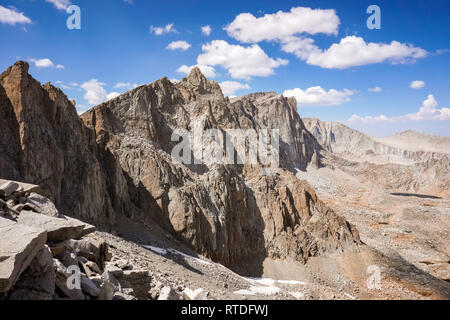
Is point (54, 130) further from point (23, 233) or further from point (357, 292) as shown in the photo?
point (357, 292)

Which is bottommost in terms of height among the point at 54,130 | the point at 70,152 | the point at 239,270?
the point at 239,270

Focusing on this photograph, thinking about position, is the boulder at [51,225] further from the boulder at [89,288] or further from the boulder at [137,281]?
the boulder at [137,281]

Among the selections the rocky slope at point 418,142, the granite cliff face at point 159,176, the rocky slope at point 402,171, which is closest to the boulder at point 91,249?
the granite cliff face at point 159,176

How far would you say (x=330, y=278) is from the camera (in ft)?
107

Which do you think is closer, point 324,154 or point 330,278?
point 330,278

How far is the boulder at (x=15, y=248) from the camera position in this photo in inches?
181

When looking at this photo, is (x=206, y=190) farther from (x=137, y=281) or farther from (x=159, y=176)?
(x=137, y=281)

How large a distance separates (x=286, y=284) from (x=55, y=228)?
83.0 feet

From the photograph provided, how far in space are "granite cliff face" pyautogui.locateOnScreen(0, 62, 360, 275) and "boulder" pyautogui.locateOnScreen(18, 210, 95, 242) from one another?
33.6 feet

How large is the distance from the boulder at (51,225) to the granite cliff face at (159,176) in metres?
10.2

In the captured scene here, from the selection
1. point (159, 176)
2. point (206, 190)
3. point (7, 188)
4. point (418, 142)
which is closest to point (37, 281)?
point (7, 188)

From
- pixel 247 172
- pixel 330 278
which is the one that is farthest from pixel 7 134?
pixel 330 278

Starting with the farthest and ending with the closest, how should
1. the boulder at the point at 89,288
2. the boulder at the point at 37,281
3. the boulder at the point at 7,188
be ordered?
the boulder at the point at 7,188 < the boulder at the point at 89,288 < the boulder at the point at 37,281

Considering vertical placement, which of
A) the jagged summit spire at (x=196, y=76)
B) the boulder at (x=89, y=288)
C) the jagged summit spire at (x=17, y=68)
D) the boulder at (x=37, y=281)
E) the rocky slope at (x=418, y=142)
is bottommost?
the boulder at (x=89, y=288)
